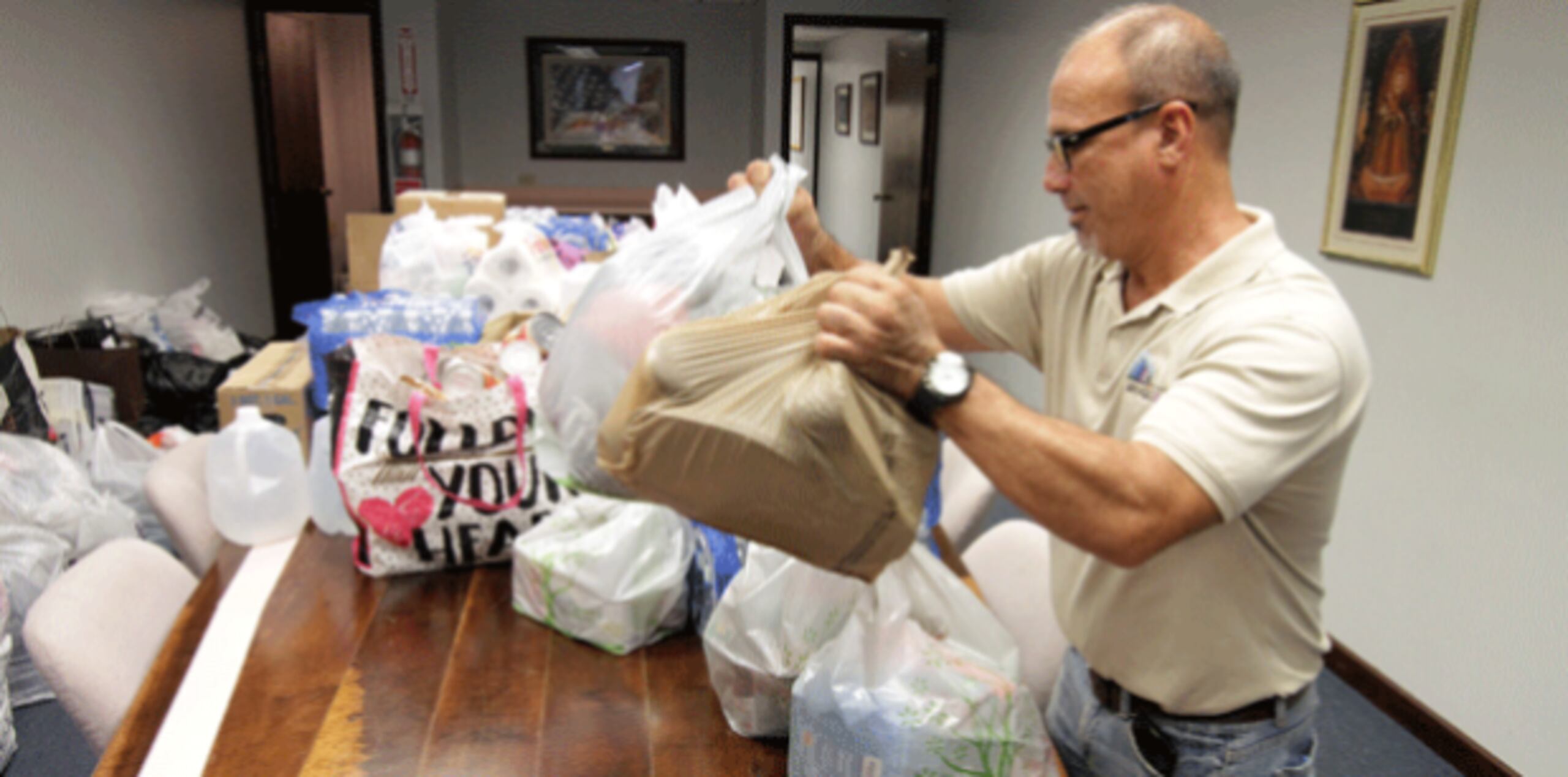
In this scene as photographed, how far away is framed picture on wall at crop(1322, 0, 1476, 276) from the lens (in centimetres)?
233

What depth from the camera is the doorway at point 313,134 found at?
21.1 ft

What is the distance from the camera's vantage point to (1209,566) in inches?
38.9

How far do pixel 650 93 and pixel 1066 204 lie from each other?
6.75 meters

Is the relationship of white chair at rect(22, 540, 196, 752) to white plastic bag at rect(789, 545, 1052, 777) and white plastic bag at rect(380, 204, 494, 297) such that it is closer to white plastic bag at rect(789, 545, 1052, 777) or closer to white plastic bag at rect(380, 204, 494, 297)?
white plastic bag at rect(789, 545, 1052, 777)

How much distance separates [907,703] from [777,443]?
38 centimetres

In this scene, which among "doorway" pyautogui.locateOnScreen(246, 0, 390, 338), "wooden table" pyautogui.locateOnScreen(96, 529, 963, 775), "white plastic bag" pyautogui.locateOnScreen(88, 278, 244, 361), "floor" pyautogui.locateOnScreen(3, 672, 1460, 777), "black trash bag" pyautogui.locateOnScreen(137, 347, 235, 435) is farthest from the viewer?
"doorway" pyautogui.locateOnScreen(246, 0, 390, 338)

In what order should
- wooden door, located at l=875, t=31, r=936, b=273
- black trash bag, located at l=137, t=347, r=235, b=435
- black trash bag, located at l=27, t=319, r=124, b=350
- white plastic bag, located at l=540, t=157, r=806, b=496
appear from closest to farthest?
white plastic bag, located at l=540, t=157, r=806, b=496 < black trash bag, located at l=27, t=319, r=124, b=350 < black trash bag, located at l=137, t=347, r=235, b=435 < wooden door, located at l=875, t=31, r=936, b=273

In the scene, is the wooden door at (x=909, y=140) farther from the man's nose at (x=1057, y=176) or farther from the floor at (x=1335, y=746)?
the man's nose at (x=1057, y=176)

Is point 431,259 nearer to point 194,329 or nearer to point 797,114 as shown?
point 797,114

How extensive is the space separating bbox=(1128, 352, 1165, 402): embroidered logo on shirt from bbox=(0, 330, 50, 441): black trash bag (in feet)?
9.57

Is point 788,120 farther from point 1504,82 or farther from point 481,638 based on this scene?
point 1504,82

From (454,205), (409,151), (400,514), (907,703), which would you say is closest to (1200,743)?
(907,703)

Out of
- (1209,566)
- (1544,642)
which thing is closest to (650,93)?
(1544,642)

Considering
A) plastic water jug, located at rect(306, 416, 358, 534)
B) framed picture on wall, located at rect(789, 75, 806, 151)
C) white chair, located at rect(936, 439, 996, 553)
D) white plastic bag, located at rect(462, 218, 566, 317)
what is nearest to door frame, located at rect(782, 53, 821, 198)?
framed picture on wall, located at rect(789, 75, 806, 151)
